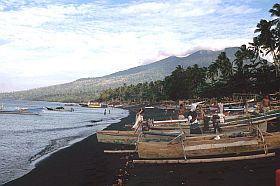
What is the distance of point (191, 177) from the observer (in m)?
12.0

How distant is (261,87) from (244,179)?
4638 cm

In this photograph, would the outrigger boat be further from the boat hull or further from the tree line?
the tree line

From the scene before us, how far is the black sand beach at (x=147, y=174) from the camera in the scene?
11.4m

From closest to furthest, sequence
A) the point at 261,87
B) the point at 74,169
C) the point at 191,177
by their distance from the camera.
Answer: the point at 191,177, the point at 74,169, the point at 261,87

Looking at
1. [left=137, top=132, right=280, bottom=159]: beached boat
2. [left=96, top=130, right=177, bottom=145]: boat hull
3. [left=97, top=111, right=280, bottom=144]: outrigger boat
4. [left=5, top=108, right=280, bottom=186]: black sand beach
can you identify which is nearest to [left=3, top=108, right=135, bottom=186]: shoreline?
[left=5, top=108, right=280, bottom=186]: black sand beach

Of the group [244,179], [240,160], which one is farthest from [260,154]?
[244,179]

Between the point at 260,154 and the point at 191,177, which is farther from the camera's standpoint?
the point at 260,154

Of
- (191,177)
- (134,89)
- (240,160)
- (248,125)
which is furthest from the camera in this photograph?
(134,89)

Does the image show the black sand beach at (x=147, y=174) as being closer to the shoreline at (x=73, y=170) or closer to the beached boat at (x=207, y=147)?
the shoreline at (x=73, y=170)

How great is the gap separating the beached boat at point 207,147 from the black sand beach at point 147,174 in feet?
2.56

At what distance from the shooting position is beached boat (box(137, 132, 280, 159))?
14.9 m

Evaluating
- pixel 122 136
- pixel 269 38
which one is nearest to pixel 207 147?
pixel 122 136

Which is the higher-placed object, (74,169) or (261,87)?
(261,87)

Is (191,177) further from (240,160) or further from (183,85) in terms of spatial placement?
(183,85)
